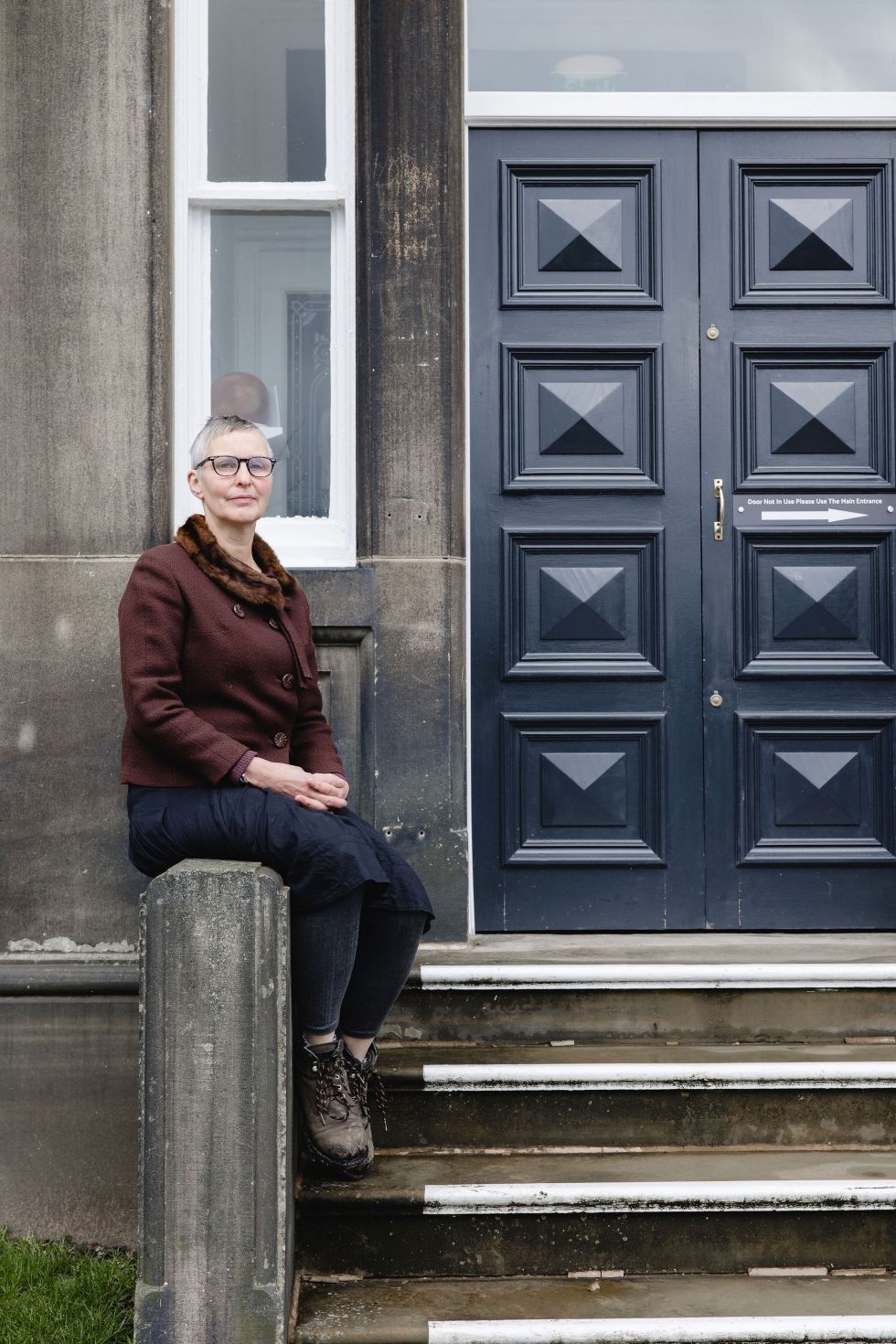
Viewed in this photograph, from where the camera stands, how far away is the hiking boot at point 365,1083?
12.2 ft

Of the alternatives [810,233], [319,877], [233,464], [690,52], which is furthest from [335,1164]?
[690,52]

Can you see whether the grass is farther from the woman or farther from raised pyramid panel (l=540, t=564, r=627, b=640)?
raised pyramid panel (l=540, t=564, r=627, b=640)

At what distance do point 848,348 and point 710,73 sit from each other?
3.85ft

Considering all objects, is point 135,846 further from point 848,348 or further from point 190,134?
point 848,348

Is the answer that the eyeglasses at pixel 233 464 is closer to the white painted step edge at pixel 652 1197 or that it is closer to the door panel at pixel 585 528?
the door panel at pixel 585 528

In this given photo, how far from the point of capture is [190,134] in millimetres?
4734

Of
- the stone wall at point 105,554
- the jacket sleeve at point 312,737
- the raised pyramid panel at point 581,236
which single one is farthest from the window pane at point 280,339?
the jacket sleeve at point 312,737

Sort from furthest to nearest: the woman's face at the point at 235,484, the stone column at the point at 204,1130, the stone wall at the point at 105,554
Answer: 1. the stone wall at the point at 105,554
2. the woman's face at the point at 235,484
3. the stone column at the point at 204,1130

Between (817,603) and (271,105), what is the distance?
2.64 metres

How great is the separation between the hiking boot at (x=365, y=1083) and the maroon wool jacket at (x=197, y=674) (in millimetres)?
856

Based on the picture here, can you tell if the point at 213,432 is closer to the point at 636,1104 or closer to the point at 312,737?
the point at 312,737

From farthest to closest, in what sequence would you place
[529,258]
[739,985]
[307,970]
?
[529,258] < [739,985] < [307,970]

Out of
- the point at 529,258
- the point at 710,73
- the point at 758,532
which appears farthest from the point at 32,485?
the point at 710,73

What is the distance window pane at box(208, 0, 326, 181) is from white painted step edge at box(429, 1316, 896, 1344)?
12.1 feet
